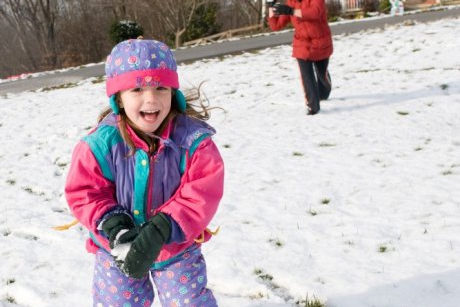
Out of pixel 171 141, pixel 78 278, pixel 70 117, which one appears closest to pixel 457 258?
pixel 171 141

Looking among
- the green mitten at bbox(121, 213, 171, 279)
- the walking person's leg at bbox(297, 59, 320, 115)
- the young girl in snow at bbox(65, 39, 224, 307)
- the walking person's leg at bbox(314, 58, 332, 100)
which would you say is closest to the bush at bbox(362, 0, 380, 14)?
the walking person's leg at bbox(314, 58, 332, 100)

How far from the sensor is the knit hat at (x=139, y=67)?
1.84 m

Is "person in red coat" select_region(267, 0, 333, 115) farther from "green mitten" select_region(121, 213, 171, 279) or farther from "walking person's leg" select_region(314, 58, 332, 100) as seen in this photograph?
"green mitten" select_region(121, 213, 171, 279)

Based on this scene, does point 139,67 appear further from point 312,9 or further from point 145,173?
point 312,9

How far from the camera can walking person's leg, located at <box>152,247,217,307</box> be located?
79.5 inches

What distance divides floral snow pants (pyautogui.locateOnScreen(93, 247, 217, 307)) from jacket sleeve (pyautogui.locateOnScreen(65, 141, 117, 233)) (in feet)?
0.71

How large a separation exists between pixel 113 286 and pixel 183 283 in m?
0.28

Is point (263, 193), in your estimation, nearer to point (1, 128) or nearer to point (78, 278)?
point (78, 278)

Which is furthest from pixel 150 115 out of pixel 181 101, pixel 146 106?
pixel 181 101

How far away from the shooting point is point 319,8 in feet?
19.4

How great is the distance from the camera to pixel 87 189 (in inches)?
75.2

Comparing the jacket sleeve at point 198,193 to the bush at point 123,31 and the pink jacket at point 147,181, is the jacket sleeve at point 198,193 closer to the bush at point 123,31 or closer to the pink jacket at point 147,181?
the pink jacket at point 147,181

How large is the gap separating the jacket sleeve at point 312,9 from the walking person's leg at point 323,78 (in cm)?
66

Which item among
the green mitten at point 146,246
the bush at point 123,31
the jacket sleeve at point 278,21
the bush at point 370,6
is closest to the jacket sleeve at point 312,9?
the jacket sleeve at point 278,21
